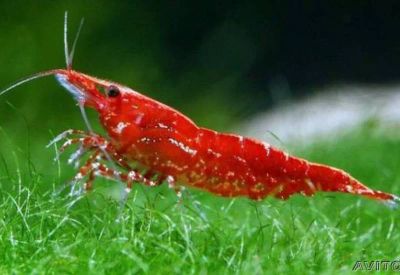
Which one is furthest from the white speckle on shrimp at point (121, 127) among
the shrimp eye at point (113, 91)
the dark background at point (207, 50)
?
the dark background at point (207, 50)

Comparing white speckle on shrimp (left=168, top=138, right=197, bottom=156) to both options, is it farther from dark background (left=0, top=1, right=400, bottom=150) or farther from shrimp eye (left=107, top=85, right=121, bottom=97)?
dark background (left=0, top=1, right=400, bottom=150)

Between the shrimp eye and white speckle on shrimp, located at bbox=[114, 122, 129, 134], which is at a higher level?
the shrimp eye

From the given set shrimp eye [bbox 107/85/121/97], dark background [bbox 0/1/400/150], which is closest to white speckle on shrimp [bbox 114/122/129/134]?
shrimp eye [bbox 107/85/121/97]

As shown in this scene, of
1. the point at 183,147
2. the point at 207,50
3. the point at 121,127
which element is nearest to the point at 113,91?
the point at 121,127

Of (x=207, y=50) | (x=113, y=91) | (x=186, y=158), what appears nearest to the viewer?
(x=186, y=158)

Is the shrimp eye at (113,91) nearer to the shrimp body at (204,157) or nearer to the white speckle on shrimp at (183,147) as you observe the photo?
the shrimp body at (204,157)

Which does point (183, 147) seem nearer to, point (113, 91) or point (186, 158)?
point (186, 158)
